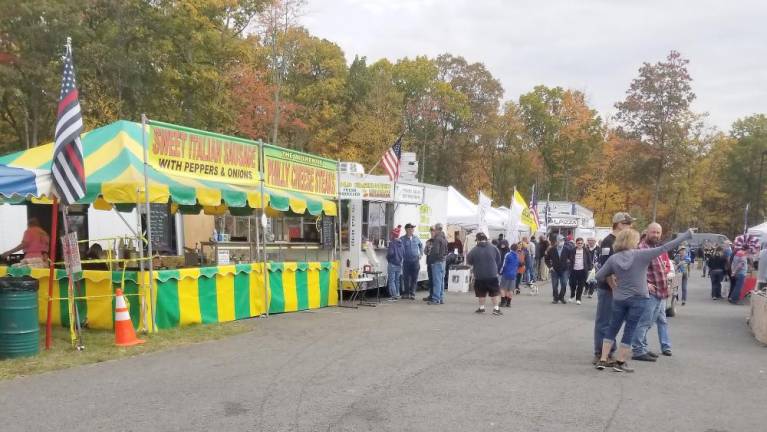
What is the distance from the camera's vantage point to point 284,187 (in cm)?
1235

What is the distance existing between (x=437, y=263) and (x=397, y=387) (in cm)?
803

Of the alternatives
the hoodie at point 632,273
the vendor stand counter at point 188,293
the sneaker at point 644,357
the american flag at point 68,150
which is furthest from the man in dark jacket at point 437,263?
the american flag at point 68,150

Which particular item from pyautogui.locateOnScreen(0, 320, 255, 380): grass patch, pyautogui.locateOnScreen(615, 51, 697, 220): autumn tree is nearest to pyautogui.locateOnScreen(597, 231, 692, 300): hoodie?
pyautogui.locateOnScreen(0, 320, 255, 380): grass patch

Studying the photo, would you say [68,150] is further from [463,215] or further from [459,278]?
[463,215]

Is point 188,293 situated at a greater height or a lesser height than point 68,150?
lesser

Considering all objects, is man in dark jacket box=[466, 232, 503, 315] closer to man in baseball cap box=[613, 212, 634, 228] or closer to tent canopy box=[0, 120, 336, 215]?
man in baseball cap box=[613, 212, 634, 228]

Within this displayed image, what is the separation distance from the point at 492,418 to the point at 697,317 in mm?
9618

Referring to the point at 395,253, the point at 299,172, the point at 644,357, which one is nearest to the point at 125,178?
the point at 299,172

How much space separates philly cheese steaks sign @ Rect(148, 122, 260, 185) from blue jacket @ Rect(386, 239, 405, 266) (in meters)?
4.03

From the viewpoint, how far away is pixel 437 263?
47.0ft

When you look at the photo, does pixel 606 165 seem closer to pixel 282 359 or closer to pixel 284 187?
pixel 284 187

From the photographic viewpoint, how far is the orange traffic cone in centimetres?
827

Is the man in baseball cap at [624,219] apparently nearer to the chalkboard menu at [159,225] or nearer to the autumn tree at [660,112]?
the chalkboard menu at [159,225]

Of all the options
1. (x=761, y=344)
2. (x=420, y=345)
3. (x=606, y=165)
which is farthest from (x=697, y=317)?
(x=606, y=165)
